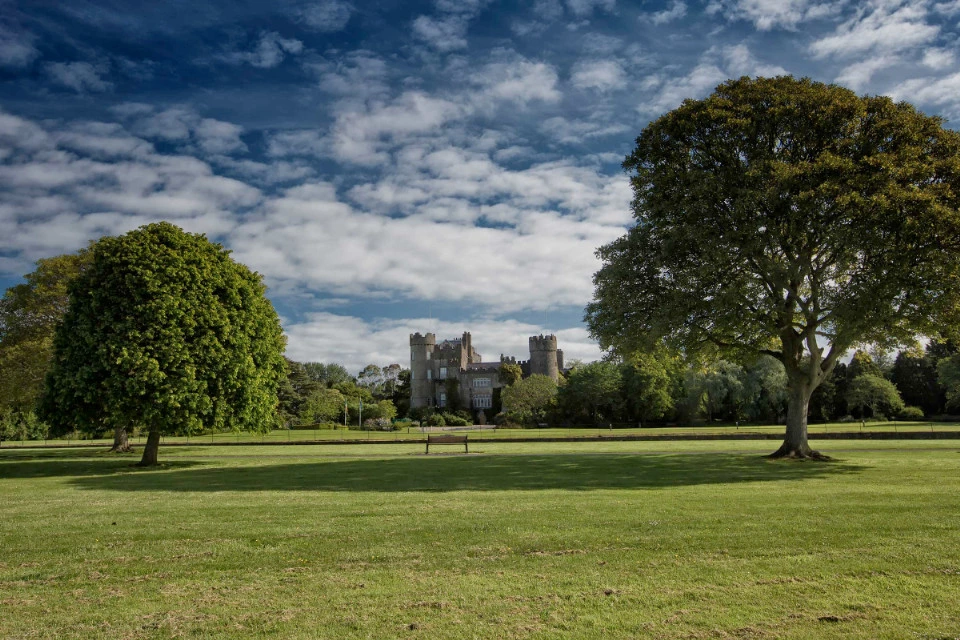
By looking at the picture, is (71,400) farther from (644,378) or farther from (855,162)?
(644,378)

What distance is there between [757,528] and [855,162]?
1478 centimetres

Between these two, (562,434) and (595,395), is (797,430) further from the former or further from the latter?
(595,395)

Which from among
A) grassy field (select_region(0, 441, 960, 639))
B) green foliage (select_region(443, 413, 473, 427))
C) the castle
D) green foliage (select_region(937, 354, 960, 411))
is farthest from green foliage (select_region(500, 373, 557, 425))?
grassy field (select_region(0, 441, 960, 639))

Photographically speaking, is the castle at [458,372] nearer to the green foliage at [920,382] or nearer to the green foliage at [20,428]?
the green foliage at [920,382]

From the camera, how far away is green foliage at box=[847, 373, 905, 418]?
62500 mm

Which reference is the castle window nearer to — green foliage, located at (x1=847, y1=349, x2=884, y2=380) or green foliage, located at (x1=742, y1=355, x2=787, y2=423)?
green foliage, located at (x1=742, y1=355, x2=787, y2=423)

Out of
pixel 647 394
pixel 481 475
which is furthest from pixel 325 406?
pixel 481 475

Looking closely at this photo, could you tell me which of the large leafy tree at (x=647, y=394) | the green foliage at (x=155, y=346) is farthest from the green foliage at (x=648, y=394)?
the green foliage at (x=155, y=346)

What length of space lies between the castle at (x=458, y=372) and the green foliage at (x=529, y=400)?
1737 centimetres

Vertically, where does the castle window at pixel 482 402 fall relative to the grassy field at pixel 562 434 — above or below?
above

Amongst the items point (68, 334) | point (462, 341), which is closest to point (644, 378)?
point (462, 341)

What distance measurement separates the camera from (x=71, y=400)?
20562mm

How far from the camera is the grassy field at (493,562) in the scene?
499 cm

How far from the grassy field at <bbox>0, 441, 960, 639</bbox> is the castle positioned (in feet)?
260
